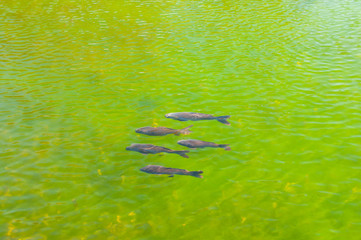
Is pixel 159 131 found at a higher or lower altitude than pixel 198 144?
higher

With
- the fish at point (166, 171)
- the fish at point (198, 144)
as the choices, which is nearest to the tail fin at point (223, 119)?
the fish at point (198, 144)

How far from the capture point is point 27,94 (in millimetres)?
17797

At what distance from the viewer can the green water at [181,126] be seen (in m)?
10.1

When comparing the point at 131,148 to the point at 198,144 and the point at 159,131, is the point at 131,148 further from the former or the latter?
the point at 198,144

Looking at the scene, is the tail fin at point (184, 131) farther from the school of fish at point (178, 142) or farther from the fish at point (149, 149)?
the fish at point (149, 149)

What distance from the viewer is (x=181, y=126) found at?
14977mm

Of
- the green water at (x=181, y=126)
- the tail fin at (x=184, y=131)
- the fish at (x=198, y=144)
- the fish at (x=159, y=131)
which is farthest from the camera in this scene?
the tail fin at (x=184, y=131)

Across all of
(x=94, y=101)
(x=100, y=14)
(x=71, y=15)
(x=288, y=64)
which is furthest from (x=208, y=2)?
(x=94, y=101)

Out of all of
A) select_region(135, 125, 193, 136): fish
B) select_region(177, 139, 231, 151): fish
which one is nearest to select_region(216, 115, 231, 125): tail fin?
select_region(135, 125, 193, 136): fish

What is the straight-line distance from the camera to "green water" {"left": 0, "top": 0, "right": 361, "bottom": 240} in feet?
33.0

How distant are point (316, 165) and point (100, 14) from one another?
89.4 ft

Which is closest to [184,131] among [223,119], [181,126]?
[181,126]

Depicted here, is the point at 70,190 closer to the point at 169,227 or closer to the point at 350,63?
the point at 169,227

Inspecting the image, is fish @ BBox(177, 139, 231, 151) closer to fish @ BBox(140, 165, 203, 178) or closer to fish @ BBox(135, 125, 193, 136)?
fish @ BBox(135, 125, 193, 136)
